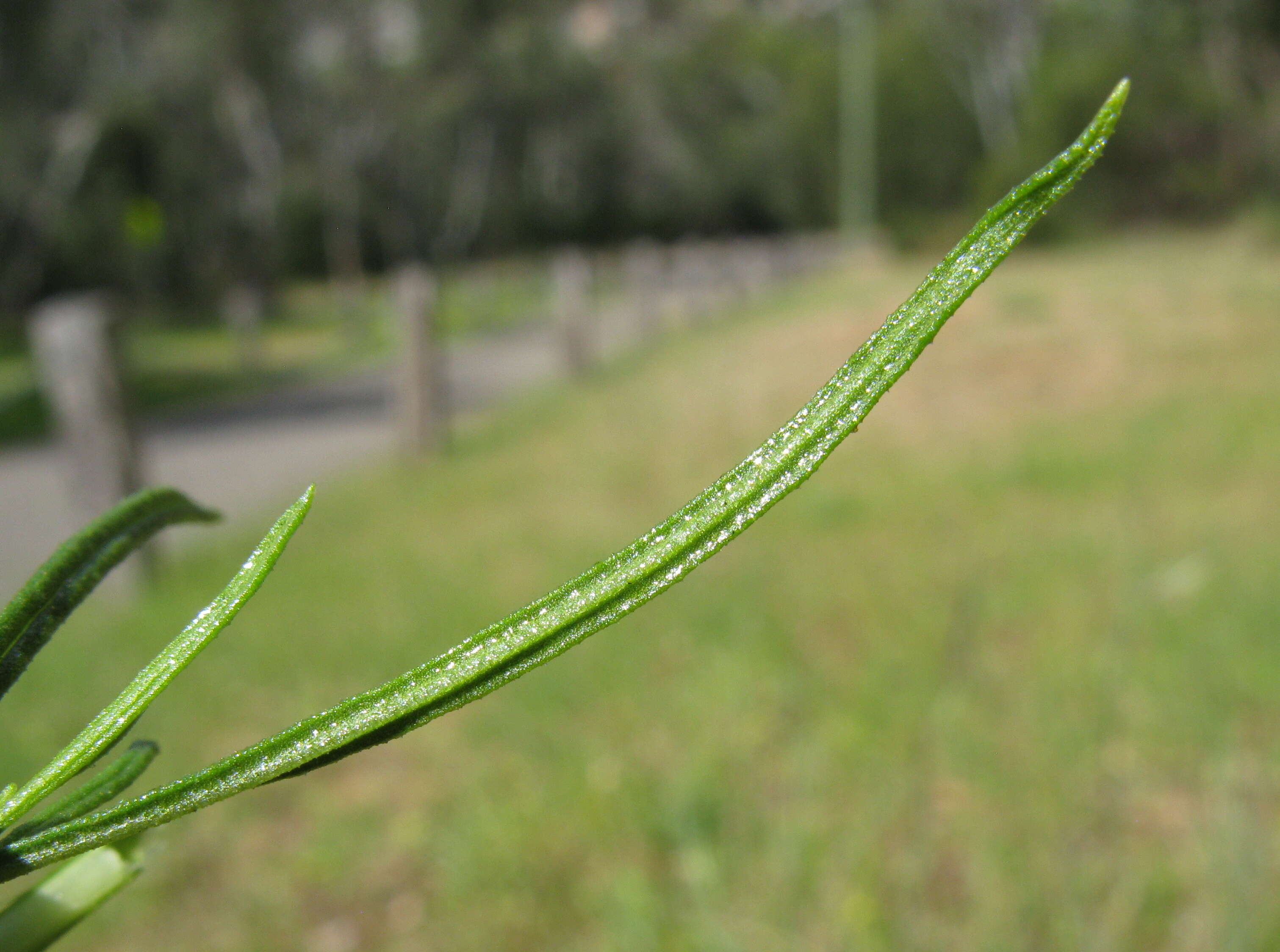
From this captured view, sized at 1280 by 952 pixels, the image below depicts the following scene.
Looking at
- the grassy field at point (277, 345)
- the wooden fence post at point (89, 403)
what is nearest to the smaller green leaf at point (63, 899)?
the grassy field at point (277, 345)

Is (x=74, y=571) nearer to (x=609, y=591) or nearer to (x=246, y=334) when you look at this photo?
(x=609, y=591)

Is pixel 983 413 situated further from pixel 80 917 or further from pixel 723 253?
pixel 723 253

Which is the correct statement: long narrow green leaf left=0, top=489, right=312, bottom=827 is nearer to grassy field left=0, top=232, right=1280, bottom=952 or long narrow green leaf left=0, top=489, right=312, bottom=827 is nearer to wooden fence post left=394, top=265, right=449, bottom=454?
grassy field left=0, top=232, right=1280, bottom=952

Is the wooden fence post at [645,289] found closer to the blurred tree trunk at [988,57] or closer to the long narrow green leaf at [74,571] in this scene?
the long narrow green leaf at [74,571]

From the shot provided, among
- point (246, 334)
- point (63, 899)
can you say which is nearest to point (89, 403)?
point (63, 899)

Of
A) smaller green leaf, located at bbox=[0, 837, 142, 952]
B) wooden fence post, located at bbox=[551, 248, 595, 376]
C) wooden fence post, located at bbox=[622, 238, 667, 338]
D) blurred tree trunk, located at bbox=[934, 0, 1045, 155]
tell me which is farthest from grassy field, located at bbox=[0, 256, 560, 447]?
blurred tree trunk, located at bbox=[934, 0, 1045, 155]

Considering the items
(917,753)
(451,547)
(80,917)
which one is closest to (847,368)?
(80,917)
